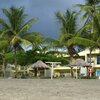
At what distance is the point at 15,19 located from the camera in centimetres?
4578

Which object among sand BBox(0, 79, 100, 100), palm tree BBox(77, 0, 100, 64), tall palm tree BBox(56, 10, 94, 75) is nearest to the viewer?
sand BBox(0, 79, 100, 100)

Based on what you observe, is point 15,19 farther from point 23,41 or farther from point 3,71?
point 3,71

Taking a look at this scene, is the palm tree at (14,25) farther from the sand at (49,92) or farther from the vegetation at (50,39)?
the sand at (49,92)

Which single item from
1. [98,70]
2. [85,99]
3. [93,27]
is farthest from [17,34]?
[85,99]

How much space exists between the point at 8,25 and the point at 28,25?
251 cm

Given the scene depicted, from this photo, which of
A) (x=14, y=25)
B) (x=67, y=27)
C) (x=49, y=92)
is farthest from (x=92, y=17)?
(x=49, y=92)

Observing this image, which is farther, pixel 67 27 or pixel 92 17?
pixel 67 27

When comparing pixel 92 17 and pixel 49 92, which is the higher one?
pixel 92 17

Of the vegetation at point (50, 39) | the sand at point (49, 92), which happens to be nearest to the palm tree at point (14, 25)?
the vegetation at point (50, 39)

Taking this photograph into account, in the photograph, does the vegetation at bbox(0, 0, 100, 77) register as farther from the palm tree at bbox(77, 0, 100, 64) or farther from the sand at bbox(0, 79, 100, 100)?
the sand at bbox(0, 79, 100, 100)

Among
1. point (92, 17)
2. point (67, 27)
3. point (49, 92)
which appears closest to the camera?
point (49, 92)

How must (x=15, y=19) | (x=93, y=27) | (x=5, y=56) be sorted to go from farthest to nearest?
(x=5, y=56), (x=15, y=19), (x=93, y=27)

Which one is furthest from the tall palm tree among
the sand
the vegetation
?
the sand

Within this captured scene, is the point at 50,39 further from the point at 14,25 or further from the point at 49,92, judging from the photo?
the point at 49,92
